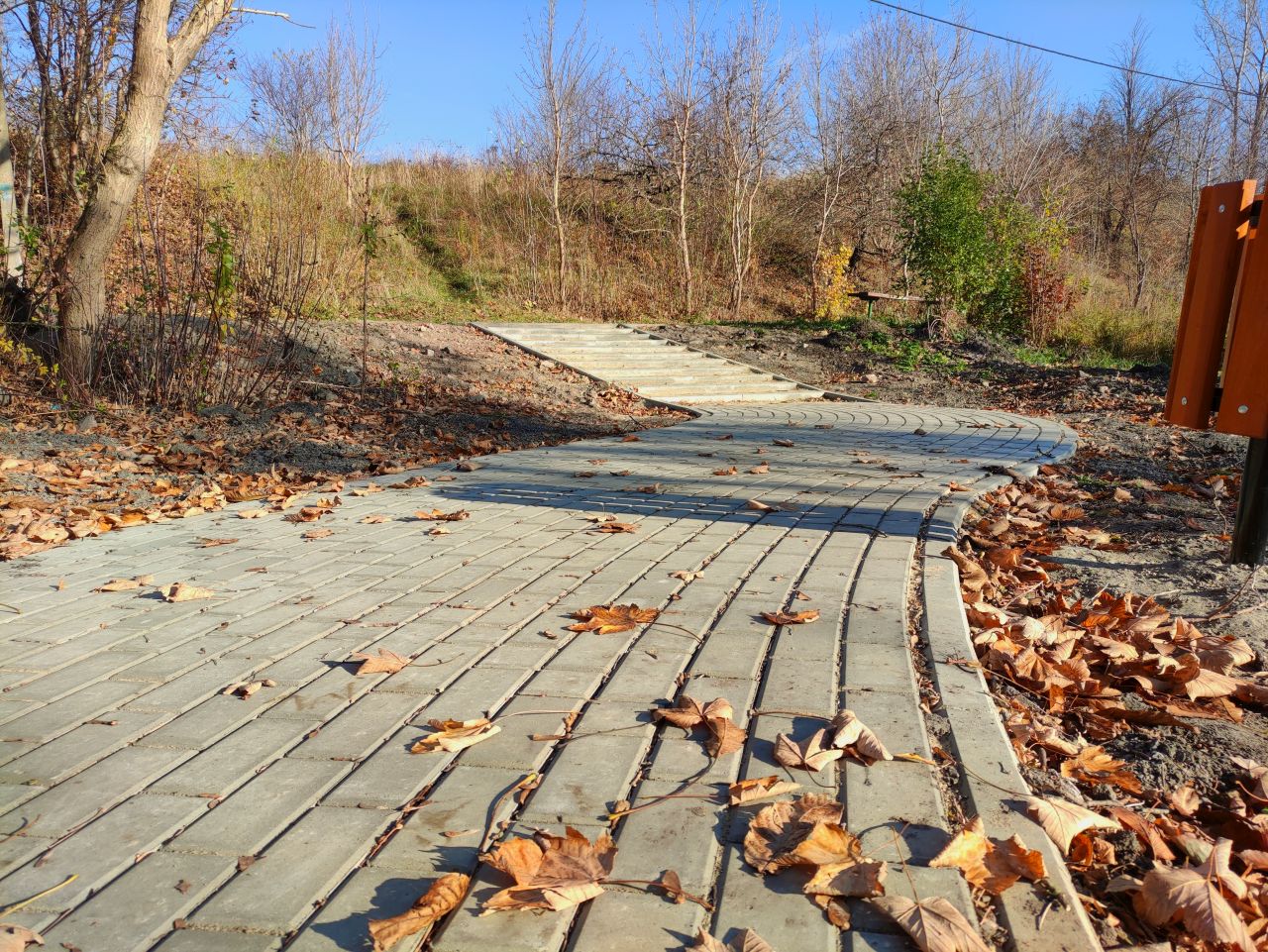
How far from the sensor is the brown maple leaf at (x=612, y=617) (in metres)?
3.16

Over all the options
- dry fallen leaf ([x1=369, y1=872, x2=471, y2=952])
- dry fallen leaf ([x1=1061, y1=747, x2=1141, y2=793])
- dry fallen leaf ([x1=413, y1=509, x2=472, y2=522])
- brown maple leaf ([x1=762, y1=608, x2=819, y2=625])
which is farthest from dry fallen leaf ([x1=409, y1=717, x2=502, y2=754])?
dry fallen leaf ([x1=413, y1=509, x2=472, y2=522])

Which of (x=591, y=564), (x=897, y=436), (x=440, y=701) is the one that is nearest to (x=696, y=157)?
(x=897, y=436)

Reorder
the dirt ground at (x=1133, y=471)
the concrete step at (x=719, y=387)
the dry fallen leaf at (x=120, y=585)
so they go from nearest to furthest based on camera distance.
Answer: the dirt ground at (x=1133, y=471) → the dry fallen leaf at (x=120, y=585) → the concrete step at (x=719, y=387)

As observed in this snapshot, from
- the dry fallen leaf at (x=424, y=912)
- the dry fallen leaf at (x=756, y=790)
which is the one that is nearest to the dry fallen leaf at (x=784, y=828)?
the dry fallen leaf at (x=756, y=790)

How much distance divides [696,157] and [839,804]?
23.6 m

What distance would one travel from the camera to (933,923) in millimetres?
1573

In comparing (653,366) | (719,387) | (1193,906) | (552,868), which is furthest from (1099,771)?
(653,366)

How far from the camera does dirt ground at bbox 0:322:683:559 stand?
5.28 m

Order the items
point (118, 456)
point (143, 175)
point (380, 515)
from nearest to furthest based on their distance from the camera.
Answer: point (380, 515), point (118, 456), point (143, 175)

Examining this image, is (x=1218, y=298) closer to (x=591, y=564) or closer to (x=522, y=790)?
(x=591, y=564)

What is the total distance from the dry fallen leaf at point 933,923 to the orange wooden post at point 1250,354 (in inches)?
Result: 117

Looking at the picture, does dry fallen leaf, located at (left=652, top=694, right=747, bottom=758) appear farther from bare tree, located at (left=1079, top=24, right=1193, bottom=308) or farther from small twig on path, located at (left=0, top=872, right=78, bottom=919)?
bare tree, located at (left=1079, top=24, right=1193, bottom=308)

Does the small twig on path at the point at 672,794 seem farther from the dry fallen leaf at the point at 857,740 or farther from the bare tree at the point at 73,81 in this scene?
the bare tree at the point at 73,81

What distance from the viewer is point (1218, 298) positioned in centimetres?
385
